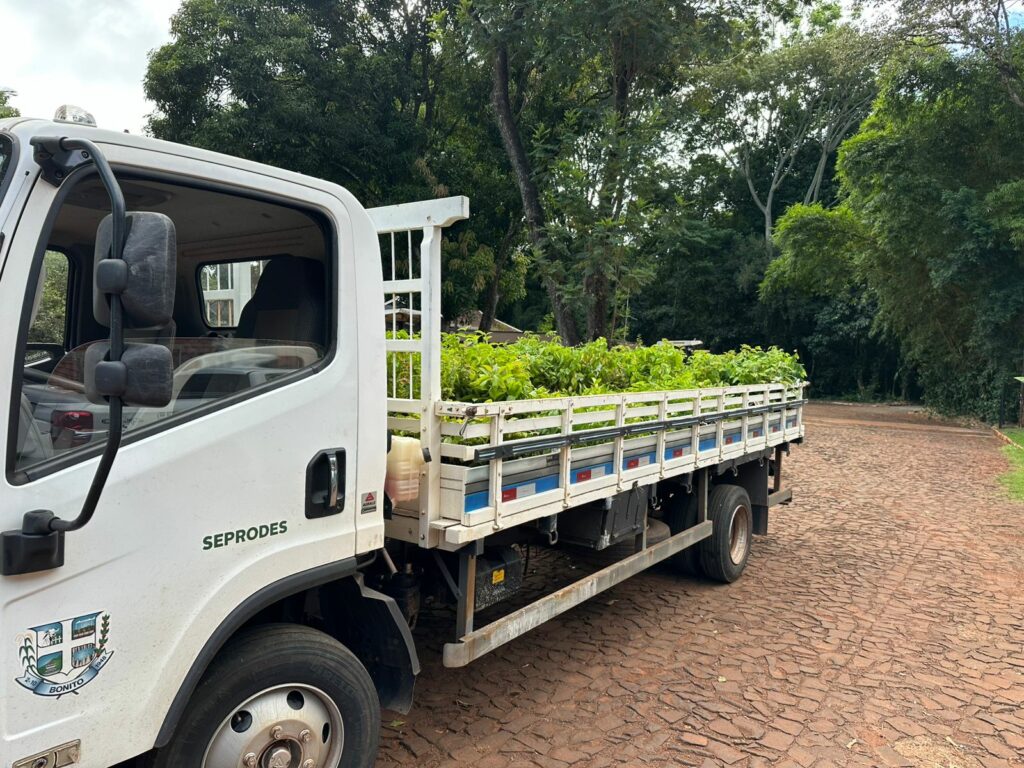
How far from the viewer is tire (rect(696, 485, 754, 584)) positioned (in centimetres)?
577

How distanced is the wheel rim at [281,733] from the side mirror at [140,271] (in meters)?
1.36

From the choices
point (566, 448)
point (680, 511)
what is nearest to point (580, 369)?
point (566, 448)

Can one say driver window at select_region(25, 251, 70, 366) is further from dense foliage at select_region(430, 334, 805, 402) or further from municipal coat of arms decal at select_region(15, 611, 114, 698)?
dense foliage at select_region(430, 334, 805, 402)

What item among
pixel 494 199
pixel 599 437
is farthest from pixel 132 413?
pixel 494 199

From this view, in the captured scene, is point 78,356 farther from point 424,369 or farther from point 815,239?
point 815,239

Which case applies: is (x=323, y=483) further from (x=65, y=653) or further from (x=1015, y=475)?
(x=1015, y=475)

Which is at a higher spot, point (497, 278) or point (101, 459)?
point (497, 278)

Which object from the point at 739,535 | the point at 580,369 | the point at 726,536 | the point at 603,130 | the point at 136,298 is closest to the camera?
the point at 136,298

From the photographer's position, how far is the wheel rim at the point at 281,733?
235 cm

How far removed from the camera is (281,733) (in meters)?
2.43

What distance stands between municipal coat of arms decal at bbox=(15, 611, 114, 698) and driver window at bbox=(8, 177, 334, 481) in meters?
0.42

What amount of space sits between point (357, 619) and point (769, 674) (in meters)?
2.73

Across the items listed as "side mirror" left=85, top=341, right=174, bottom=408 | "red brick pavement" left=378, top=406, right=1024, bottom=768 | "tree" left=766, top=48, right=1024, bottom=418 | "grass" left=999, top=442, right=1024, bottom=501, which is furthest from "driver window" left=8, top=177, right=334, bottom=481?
"tree" left=766, top=48, right=1024, bottom=418

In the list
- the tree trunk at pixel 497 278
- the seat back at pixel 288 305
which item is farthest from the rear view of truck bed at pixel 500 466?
the tree trunk at pixel 497 278
